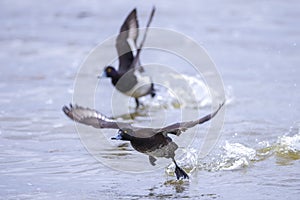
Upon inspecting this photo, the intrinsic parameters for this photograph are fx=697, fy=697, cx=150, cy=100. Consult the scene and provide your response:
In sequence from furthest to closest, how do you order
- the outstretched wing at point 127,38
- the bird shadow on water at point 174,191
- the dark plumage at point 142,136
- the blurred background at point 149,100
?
the outstretched wing at point 127,38
the dark plumage at point 142,136
the blurred background at point 149,100
the bird shadow on water at point 174,191

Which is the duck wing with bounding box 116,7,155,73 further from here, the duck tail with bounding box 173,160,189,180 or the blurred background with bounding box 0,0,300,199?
the duck tail with bounding box 173,160,189,180

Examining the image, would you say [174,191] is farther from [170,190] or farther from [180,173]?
[180,173]

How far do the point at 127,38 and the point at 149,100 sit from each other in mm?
864

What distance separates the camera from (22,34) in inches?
508

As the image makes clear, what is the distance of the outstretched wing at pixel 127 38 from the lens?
862cm

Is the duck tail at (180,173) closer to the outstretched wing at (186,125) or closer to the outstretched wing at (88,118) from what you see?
the outstretched wing at (186,125)

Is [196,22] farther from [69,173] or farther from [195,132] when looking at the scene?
[69,173]

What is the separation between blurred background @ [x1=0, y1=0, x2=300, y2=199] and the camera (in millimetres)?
5500

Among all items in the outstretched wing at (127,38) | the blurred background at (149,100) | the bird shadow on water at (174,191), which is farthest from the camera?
the outstretched wing at (127,38)

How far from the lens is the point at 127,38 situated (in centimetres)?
866

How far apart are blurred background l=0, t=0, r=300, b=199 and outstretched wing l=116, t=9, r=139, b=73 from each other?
59 centimetres

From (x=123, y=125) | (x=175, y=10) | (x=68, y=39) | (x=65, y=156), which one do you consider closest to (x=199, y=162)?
(x=123, y=125)

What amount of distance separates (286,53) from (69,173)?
5.81 m

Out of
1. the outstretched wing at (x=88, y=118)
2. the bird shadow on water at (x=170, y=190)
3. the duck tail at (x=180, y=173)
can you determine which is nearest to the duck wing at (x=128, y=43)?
the outstretched wing at (x=88, y=118)
